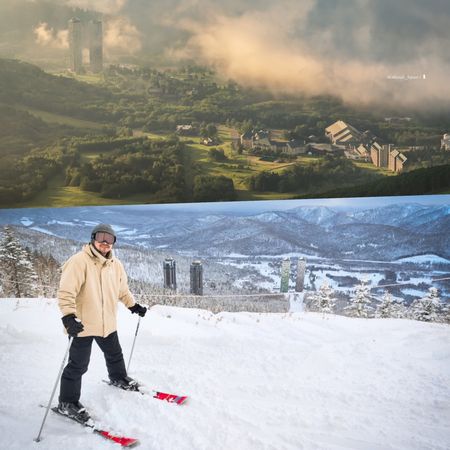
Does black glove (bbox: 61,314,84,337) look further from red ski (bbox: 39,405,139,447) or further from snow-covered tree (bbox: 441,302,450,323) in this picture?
snow-covered tree (bbox: 441,302,450,323)

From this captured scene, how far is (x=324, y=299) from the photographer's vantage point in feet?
25.9

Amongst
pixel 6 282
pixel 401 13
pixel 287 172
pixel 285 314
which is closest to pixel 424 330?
pixel 285 314

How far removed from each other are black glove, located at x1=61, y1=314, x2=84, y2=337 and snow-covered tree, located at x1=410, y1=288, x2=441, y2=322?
217 inches

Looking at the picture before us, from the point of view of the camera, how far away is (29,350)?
17.9ft

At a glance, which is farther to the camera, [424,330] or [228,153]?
[228,153]

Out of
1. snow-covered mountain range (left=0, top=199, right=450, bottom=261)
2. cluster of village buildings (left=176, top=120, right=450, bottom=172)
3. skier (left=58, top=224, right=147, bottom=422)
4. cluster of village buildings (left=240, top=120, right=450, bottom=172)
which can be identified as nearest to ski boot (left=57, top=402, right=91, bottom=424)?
skier (left=58, top=224, right=147, bottom=422)

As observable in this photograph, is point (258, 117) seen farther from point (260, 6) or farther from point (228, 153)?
point (260, 6)

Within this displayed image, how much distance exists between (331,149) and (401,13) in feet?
6.78

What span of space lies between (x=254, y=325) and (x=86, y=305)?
3.06 meters

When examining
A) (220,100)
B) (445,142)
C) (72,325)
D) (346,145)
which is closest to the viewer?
(72,325)

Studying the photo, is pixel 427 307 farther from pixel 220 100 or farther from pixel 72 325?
pixel 72 325

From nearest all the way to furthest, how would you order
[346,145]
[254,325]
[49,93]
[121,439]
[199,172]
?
[121,439] → [254,325] → [49,93] → [199,172] → [346,145]

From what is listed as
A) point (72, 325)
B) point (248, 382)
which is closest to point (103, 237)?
point (72, 325)

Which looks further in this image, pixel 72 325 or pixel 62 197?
pixel 62 197
